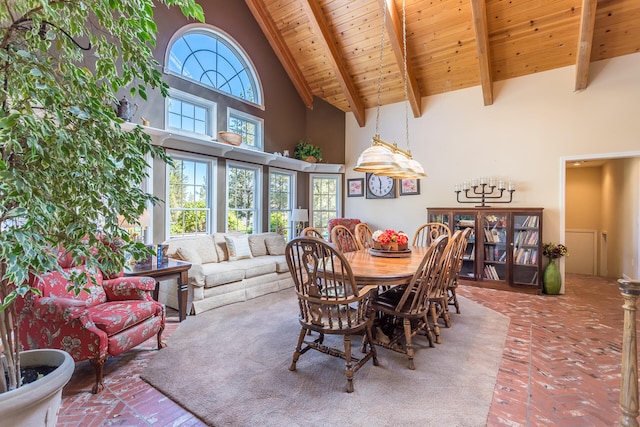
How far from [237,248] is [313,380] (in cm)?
280

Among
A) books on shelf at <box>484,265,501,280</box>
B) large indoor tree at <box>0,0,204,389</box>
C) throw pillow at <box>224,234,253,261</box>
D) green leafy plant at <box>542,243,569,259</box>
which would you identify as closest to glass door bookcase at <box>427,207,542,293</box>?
books on shelf at <box>484,265,501,280</box>

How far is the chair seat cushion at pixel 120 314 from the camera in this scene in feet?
7.13

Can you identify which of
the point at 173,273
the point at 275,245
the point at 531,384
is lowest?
the point at 531,384

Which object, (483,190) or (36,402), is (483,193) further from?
(36,402)

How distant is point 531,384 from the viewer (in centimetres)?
216

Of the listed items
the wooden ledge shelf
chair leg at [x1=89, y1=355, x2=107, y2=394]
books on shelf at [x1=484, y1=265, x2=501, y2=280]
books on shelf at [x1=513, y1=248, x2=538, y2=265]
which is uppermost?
the wooden ledge shelf

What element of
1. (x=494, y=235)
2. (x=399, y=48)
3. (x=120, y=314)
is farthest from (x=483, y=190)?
(x=120, y=314)

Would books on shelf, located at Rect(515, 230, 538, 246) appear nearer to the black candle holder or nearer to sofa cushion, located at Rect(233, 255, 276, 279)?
the black candle holder

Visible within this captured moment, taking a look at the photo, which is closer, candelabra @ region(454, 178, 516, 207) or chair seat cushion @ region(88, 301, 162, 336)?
chair seat cushion @ region(88, 301, 162, 336)

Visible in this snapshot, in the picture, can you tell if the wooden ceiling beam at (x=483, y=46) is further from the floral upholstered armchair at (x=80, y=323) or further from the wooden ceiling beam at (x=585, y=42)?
the floral upholstered armchair at (x=80, y=323)

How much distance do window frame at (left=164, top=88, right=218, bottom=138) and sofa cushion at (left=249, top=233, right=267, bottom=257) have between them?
1802mm

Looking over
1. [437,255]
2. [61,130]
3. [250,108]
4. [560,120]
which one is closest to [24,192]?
[61,130]

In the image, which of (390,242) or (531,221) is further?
(531,221)

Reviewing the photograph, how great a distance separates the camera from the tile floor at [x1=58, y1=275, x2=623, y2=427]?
1.80m
